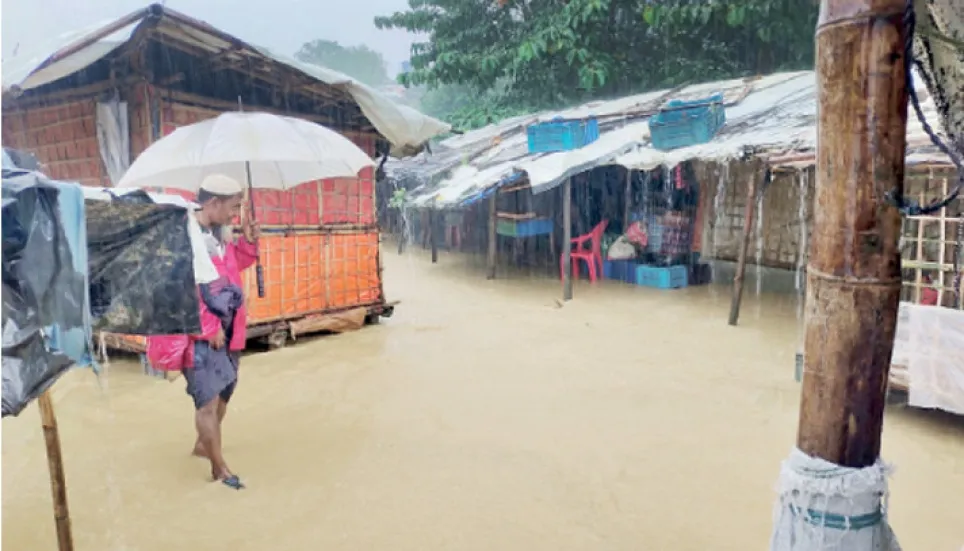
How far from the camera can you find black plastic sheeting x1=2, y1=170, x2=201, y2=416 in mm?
2260

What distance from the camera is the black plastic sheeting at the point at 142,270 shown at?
296 centimetres

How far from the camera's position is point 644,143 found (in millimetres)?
10773

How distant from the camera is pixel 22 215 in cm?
225

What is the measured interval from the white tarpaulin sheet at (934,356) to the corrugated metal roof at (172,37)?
5.30 m

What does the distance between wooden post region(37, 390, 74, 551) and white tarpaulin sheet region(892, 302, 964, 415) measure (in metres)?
4.99

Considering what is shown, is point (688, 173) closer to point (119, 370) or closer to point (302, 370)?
point (302, 370)

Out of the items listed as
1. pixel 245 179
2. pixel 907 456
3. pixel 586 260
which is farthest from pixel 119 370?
pixel 586 260

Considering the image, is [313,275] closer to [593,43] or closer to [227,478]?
[227,478]

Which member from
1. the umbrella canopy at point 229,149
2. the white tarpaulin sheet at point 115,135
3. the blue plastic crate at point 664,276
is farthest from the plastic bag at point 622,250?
the white tarpaulin sheet at point 115,135

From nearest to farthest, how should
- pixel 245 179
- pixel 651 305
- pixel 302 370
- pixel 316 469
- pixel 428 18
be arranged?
pixel 316 469 < pixel 245 179 < pixel 302 370 < pixel 651 305 < pixel 428 18

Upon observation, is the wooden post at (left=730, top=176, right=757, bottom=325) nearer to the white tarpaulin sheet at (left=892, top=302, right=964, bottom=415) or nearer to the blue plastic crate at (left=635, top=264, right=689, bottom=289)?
the blue plastic crate at (left=635, top=264, right=689, bottom=289)

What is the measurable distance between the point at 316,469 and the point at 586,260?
9.15 m

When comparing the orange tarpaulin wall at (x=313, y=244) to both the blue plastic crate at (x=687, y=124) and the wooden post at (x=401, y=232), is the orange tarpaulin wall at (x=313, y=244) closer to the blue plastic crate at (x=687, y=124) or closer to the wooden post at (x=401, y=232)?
the blue plastic crate at (x=687, y=124)

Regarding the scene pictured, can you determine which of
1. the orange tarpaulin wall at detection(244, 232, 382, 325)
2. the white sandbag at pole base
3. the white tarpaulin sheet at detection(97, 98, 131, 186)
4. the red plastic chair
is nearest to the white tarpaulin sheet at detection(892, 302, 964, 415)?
the white sandbag at pole base
